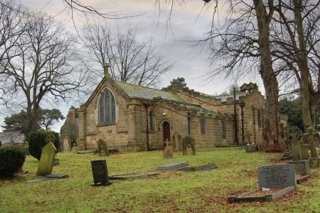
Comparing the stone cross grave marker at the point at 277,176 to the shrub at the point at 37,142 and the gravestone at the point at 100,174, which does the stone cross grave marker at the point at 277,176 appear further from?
the shrub at the point at 37,142

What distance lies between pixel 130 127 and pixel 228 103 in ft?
43.1

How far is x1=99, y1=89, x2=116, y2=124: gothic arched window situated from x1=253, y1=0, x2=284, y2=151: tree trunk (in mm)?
15786

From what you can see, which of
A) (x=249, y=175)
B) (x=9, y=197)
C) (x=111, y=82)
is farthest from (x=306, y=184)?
(x=111, y=82)

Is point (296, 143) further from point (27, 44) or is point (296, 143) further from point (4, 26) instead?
point (27, 44)

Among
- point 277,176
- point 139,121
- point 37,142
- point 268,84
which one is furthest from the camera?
point 139,121

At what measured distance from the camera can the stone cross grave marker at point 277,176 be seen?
9.68 meters

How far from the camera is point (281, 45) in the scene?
2464 centimetres

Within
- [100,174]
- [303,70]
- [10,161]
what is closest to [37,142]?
[10,161]

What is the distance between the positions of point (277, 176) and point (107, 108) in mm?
26159

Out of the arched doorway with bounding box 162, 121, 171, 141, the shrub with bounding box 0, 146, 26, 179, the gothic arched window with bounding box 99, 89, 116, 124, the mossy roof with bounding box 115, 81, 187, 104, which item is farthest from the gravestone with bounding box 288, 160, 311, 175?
the gothic arched window with bounding box 99, 89, 116, 124

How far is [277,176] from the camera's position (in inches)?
385

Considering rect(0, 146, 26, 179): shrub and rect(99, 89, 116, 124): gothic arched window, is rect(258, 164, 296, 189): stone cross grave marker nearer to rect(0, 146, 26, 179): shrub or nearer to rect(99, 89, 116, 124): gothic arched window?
rect(0, 146, 26, 179): shrub

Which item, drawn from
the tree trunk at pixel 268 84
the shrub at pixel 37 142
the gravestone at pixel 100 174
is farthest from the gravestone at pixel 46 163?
the tree trunk at pixel 268 84

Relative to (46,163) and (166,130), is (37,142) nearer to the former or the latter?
(46,163)
